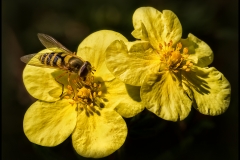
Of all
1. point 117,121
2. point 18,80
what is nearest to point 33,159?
point 18,80

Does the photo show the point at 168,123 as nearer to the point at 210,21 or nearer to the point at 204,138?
the point at 204,138

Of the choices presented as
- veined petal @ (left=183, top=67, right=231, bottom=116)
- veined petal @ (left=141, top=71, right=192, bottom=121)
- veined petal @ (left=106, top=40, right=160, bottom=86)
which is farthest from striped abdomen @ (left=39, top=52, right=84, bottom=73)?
veined petal @ (left=183, top=67, right=231, bottom=116)

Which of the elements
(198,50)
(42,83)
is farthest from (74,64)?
(198,50)

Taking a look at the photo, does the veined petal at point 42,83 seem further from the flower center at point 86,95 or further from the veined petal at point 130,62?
the veined petal at point 130,62

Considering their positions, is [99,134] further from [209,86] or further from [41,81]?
[209,86]

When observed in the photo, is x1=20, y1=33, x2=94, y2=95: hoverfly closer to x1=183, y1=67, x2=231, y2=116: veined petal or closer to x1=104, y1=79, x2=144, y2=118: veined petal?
x1=104, y1=79, x2=144, y2=118: veined petal

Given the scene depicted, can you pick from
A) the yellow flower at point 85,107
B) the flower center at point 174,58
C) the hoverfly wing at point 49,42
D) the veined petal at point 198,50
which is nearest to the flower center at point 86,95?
the yellow flower at point 85,107
